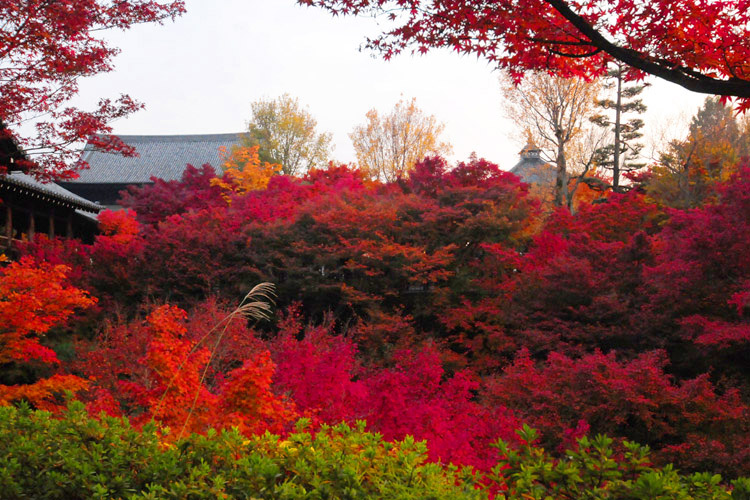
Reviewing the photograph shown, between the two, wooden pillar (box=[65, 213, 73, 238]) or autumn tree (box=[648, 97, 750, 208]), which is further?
wooden pillar (box=[65, 213, 73, 238])

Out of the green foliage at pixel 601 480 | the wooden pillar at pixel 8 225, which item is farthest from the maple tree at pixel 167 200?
the green foliage at pixel 601 480

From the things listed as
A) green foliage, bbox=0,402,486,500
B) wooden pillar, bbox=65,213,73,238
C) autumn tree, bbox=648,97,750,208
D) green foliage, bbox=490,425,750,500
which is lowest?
green foliage, bbox=0,402,486,500

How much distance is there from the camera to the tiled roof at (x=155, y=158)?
32.8m

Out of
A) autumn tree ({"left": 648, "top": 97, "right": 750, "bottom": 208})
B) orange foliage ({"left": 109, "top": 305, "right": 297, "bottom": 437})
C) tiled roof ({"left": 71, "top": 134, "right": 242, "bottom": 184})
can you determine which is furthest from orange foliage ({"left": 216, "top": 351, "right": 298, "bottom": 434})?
tiled roof ({"left": 71, "top": 134, "right": 242, "bottom": 184})

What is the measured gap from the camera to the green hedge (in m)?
2.44

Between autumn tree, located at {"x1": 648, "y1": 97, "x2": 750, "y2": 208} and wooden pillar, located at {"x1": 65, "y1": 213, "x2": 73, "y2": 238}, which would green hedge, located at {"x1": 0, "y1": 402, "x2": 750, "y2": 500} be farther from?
wooden pillar, located at {"x1": 65, "y1": 213, "x2": 73, "y2": 238}

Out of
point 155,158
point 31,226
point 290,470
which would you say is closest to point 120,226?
point 31,226

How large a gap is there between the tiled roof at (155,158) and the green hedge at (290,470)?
3114 centimetres

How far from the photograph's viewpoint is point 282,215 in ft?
50.3

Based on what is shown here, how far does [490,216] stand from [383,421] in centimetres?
759

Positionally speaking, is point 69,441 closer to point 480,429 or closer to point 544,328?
point 480,429

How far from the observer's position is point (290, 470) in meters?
2.81

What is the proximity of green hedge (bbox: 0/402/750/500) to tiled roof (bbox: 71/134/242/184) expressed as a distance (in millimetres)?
31138

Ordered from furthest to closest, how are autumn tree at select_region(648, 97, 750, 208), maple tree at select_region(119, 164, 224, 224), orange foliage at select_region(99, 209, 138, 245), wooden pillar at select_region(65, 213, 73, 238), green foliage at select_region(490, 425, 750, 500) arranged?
maple tree at select_region(119, 164, 224, 224) → wooden pillar at select_region(65, 213, 73, 238) → orange foliage at select_region(99, 209, 138, 245) → autumn tree at select_region(648, 97, 750, 208) → green foliage at select_region(490, 425, 750, 500)
